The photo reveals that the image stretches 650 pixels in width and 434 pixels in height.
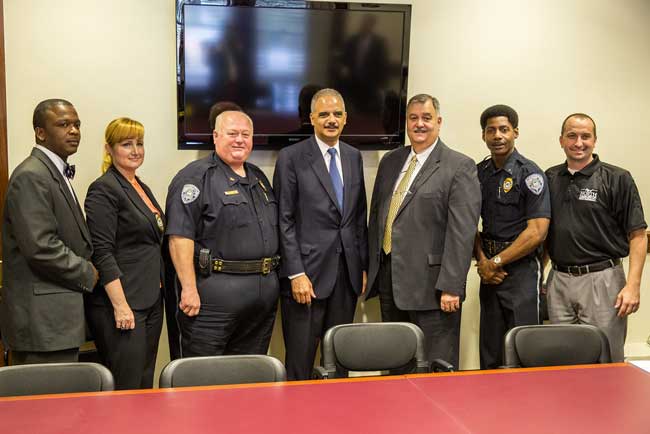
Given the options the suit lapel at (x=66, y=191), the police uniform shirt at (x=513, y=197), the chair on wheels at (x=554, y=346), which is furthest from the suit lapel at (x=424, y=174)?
the suit lapel at (x=66, y=191)

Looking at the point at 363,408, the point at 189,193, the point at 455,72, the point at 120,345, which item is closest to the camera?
the point at 363,408

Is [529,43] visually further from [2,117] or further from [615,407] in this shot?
[2,117]

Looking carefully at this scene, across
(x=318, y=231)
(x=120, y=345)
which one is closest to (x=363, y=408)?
(x=120, y=345)

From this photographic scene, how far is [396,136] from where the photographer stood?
4402 mm

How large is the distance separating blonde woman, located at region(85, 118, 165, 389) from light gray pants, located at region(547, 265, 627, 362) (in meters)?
2.30

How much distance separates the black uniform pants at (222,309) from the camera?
3492 mm

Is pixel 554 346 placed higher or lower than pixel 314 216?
lower

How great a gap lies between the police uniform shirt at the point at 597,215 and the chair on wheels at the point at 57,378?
263 cm

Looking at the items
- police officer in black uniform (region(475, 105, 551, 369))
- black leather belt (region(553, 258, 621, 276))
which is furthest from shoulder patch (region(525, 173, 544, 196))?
black leather belt (region(553, 258, 621, 276))

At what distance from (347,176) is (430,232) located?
567 millimetres

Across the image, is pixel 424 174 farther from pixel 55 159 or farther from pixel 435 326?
pixel 55 159

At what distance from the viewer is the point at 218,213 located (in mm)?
3471

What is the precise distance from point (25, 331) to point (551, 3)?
3.82 meters

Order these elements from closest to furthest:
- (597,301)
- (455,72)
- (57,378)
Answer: (57,378) → (597,301) → (455,72)
